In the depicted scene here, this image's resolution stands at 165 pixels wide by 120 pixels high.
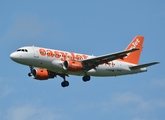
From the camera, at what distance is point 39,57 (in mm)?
76250

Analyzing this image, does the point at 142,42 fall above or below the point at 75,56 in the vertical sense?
above

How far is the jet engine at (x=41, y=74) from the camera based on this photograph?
3221 inches

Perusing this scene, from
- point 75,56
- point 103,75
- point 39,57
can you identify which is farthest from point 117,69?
point 39,57

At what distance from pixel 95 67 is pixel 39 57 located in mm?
9804

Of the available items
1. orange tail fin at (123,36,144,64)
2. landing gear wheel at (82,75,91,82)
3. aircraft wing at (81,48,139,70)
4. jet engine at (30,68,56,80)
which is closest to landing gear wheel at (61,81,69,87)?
jet engine at (30,68,56,80)

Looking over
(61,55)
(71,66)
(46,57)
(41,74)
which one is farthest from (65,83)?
(46,57)

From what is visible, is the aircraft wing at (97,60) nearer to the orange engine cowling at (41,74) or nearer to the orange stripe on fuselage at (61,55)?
the orange stripe on fuselage at (61,55)

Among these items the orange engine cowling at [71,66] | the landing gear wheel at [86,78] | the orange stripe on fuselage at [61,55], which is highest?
the orange stripe on fuselage at [61,55]

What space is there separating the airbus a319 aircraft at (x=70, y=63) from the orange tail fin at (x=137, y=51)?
94 cm

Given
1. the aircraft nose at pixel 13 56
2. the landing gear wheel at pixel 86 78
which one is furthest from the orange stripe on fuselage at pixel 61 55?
the aircraft nose at pixel 13 56

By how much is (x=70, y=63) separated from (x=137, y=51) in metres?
18.5

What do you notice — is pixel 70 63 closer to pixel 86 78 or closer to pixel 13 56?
pixel 86 78

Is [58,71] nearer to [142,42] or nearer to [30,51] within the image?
[30,51]

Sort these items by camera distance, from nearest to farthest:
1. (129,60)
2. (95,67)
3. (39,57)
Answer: (39,57), (95,67), (129,60)
